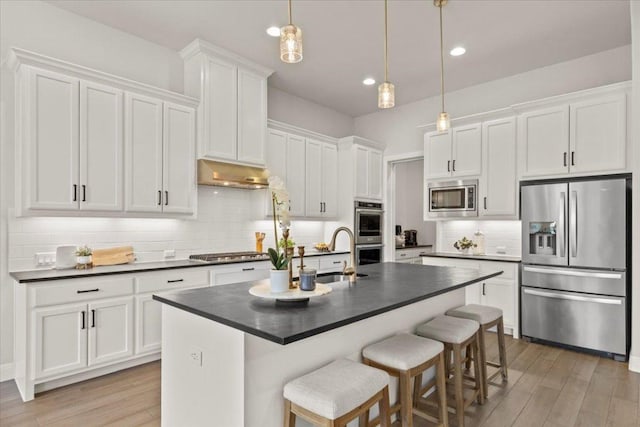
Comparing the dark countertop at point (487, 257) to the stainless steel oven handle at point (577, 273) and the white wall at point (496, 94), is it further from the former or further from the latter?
the white wall at point (496, 94)

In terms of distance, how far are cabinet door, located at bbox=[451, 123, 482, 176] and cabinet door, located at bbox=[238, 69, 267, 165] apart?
2578mm

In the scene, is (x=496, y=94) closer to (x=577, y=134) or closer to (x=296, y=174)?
(x=577, y=134)

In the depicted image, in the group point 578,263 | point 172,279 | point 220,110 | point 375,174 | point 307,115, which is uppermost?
point 307,115

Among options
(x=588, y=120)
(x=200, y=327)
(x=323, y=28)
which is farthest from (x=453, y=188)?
(x=200, y=327)

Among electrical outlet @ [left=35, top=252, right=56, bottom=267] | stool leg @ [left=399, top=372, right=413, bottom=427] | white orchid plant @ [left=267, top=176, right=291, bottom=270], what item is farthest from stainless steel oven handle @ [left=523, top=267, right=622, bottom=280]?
electrical outlet @ [left=35, top=252, right=56, bottom=267]

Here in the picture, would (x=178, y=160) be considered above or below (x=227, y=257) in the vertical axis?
above

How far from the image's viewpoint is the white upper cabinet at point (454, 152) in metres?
4.83

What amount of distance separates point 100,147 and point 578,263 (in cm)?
485

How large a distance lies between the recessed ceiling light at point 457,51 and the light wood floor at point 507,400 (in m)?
3.34

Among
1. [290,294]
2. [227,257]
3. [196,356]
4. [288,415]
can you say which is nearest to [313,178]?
[227,257]

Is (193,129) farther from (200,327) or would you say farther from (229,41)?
(200,327)

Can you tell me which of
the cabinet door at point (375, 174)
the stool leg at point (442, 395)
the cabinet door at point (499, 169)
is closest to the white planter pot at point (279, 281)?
the stool leg at point (442, 395)

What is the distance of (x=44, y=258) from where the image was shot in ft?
10.7

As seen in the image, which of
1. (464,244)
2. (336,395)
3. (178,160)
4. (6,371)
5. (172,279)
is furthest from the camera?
(464,244)
